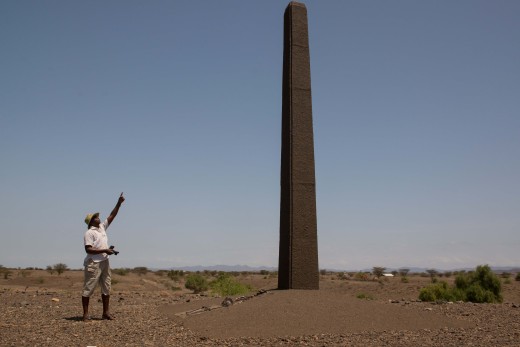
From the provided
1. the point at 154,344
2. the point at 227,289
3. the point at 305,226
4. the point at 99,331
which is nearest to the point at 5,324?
the point at 99,331

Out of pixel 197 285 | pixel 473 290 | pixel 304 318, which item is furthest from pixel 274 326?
pixel 197 285

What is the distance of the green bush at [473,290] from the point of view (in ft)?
65.9

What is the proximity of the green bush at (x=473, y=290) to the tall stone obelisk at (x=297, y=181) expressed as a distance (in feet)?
29.7

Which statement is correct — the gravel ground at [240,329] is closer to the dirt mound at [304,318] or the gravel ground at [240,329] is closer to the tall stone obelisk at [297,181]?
the dirt mound at [304,318]

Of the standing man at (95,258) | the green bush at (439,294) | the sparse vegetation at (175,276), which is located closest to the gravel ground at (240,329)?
the standing man at (95,258)

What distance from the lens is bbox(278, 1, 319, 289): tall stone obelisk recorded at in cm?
1324

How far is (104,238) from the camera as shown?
11086mm

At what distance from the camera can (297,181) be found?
13398 mm

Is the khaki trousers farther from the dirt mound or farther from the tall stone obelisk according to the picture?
the tall stone obelisk

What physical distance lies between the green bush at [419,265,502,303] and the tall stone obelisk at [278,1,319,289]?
9.04 m

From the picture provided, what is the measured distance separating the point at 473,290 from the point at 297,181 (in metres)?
11.0

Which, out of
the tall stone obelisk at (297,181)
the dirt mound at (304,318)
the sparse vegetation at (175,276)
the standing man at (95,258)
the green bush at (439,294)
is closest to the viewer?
the dirt mound at (304,318)

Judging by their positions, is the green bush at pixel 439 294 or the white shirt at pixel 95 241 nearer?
the white shirt at pixel 95 241

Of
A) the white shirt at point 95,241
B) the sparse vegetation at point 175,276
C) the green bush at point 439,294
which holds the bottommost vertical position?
the green bush at point 439,294
